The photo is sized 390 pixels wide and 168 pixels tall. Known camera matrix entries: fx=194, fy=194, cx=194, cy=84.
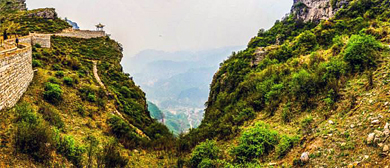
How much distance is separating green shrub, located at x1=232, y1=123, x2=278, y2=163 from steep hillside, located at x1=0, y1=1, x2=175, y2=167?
615 cm

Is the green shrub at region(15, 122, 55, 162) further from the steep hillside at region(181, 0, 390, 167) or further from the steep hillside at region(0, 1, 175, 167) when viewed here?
the steep hillside at region(181, 0, 390, 167)

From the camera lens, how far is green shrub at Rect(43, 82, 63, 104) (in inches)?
559

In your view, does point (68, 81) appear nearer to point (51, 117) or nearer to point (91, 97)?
point (91, 97)

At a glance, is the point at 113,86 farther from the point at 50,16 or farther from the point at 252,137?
the point at 50,16

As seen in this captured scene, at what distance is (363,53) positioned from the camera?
11.7 m

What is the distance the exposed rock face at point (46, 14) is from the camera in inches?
2111

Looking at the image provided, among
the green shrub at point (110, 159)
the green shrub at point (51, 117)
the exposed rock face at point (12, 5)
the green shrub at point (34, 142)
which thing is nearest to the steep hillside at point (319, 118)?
the green shrub at point (110, 159)

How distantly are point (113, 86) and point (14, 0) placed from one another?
74.5m

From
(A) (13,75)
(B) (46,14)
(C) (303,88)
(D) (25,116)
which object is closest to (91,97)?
(A) (13,75)

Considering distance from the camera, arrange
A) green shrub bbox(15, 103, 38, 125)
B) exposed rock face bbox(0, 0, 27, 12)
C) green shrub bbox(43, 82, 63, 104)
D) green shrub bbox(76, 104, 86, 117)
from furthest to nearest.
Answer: exposed rock face bbox(0, 0, 27, 12)
green shrub bbox(76, 104, 86, 117)
green shrub bbox(43, 82, 63, 104)
green shrub bbox(15, 103, 38, 125)

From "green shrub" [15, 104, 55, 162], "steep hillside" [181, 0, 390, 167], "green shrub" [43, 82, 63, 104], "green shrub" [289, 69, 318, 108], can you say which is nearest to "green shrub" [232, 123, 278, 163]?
"steep hillside" [181, 0, 390, 167]

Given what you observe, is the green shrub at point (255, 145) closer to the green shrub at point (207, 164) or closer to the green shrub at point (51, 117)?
the green shrub at point (207, 164)

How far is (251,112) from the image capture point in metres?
17.1

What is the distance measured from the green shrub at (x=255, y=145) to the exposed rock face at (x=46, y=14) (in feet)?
217
